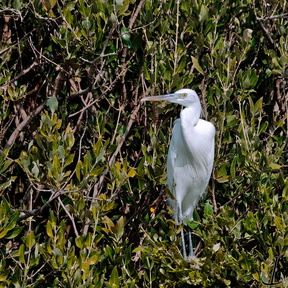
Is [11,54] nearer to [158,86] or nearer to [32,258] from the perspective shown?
[158,86]

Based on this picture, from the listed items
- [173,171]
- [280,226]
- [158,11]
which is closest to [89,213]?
[173,171]

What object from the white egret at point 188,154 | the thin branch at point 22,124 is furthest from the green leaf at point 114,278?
the thin branch at point 22,124

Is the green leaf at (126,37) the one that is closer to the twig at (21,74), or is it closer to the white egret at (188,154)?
the white egret at (188,154)

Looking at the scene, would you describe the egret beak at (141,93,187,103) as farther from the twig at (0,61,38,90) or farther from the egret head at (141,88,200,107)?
the twig at (0,61,38,90)

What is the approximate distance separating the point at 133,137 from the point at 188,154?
330 mm

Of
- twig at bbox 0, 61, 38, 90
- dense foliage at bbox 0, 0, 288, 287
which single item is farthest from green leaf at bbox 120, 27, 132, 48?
twig at bbox 0, 61, 38, 90

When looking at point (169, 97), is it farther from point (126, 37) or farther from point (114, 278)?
point (114, 278)

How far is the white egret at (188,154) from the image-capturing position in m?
3.47

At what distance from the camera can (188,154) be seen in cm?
376

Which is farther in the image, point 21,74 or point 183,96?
point 21,74

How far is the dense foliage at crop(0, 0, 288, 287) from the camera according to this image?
3.15 meters

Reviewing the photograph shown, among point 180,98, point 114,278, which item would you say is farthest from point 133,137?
point 114,278

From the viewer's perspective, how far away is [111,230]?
332 cm

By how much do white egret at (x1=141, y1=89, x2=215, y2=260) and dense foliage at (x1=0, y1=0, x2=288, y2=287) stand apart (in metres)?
0.07
